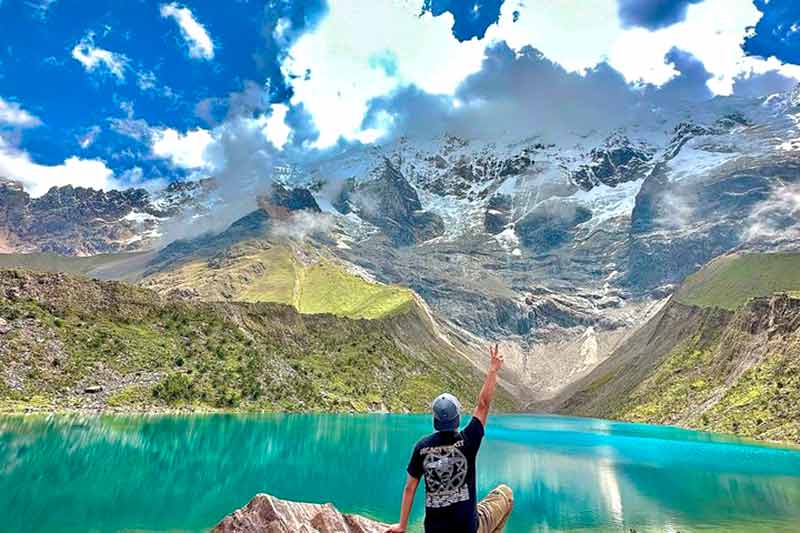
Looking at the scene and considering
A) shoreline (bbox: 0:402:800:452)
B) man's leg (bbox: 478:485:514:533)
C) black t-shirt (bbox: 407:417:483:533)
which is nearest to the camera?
black t-shirt (bbox: 407:417:483:533)

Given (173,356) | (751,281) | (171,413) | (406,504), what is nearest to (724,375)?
(751,281)

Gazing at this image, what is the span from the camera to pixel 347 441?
256 feet

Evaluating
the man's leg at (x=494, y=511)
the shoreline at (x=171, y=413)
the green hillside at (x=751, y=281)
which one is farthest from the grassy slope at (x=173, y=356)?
the green hillside at (x=751, y=281)

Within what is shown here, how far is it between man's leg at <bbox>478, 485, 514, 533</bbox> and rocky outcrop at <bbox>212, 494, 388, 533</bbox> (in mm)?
2831

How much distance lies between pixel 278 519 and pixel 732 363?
489ft

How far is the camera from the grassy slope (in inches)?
3506

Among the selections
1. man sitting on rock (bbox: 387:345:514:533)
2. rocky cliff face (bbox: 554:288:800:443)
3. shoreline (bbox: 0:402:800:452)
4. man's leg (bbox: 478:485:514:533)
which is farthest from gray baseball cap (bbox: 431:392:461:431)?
rocky cliff face (bbox: 554:288:800:443)

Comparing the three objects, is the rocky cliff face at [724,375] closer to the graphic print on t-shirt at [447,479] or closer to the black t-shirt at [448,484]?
the black t-shirt at [448,484]

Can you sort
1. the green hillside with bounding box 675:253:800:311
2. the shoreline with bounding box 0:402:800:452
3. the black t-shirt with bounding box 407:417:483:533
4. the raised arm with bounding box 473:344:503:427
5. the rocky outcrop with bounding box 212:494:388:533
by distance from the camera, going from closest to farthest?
the black t-shirt with bounding box 407:417:483:533 → the raised arm with bounding box 473:344:503:427 → the rocky outcrop with bounding box 212:494:388:533 → the shoreline with bounding box 0:402:800:452 → the green hillside with bounding box 675:253:800:311

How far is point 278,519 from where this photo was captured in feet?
35.3

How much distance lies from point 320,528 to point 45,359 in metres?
93.5

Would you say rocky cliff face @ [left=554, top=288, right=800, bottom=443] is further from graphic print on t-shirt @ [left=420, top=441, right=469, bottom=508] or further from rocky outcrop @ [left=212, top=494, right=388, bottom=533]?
graphic print on t-shirt @ [left=420, top=441, right=469, bottom=508]

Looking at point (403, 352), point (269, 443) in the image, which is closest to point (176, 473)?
point (269, 443)

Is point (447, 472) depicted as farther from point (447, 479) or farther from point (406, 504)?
point (406, 504)
